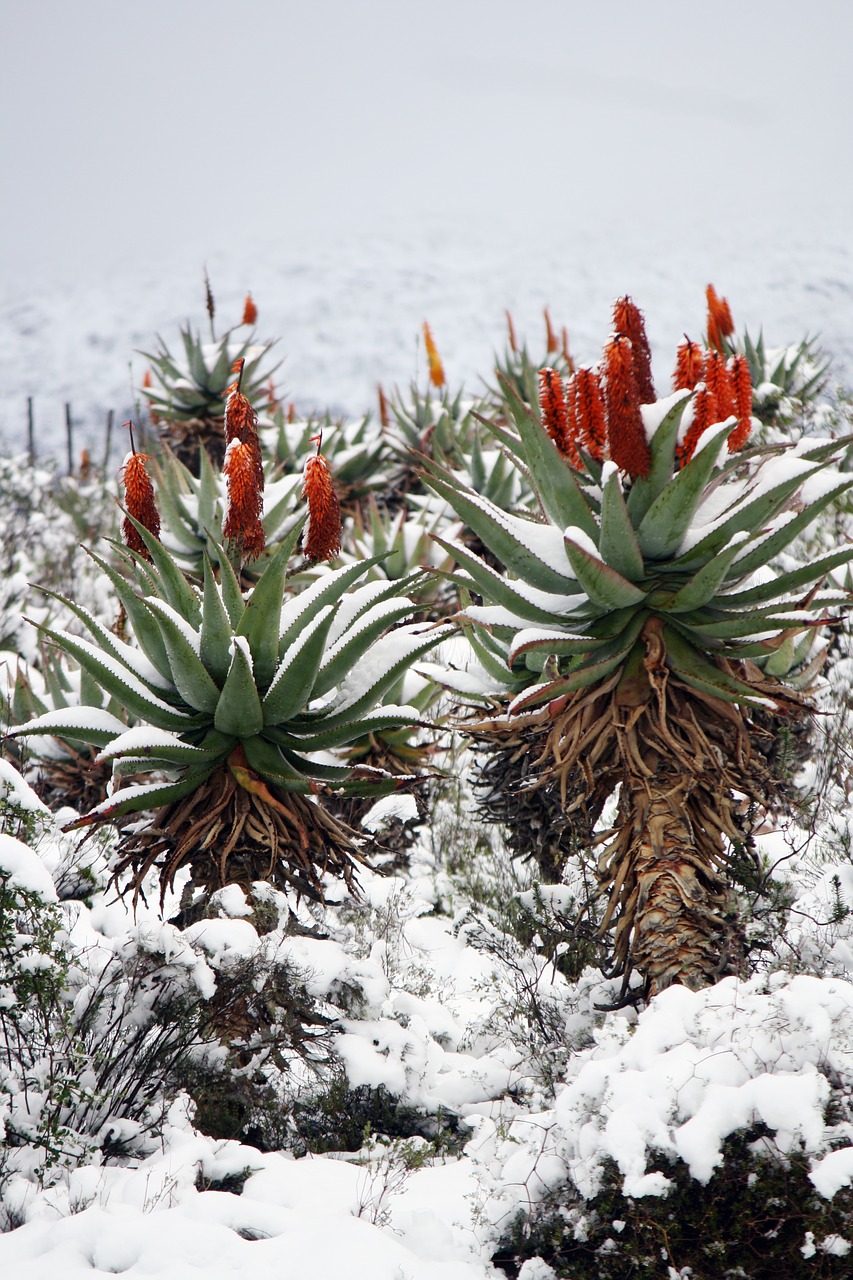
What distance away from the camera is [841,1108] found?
281 centimetres

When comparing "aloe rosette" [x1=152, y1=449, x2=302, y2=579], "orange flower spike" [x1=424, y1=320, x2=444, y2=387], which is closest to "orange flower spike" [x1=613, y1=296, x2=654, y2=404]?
"aloe rosette" [x1=152, y1=449, x2=302, y2=579]

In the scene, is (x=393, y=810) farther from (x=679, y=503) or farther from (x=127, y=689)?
(x=679, y=503)

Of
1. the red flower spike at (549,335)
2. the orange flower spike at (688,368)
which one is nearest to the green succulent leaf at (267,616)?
the orange flower spike at (688,368)

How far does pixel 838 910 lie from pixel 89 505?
13345 mm

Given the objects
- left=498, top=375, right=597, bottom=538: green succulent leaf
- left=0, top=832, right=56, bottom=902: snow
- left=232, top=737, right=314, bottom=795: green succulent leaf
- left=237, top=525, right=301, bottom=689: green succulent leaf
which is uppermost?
left=498, top=375, right=597, bottom=538: green succulent leaf

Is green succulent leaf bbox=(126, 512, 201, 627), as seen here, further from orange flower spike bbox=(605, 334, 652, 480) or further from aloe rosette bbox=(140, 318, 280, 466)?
aloe rosette bbox=(140, 318, 280, 466)

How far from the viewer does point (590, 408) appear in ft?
12.4

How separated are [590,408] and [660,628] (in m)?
0.81

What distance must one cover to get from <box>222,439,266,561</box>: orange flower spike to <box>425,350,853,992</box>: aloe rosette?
66 centimetres

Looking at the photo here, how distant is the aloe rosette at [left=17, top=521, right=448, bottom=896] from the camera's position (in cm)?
387

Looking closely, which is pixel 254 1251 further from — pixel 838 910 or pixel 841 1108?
pixel 838 910

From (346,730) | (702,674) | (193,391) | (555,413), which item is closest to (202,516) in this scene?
(346,730)

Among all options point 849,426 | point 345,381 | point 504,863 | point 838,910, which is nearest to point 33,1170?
point 838,910

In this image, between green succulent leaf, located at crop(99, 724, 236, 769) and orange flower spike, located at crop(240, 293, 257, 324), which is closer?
green succulent leaf, located at crop(99, 724, 236, 769)
